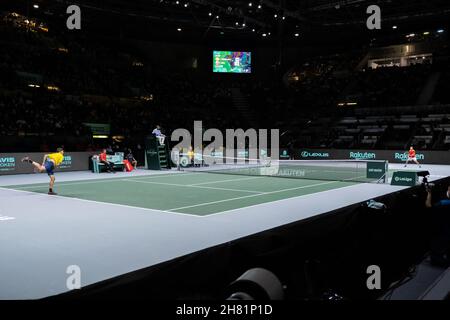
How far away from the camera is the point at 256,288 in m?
2.76

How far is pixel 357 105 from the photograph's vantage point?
40.3 metres

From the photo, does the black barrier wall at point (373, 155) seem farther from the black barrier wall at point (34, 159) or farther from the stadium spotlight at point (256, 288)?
the stadium spotlight at point (256, 288)

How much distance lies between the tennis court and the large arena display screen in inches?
1021

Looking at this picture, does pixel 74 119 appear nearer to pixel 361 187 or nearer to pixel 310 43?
pixel 361 187

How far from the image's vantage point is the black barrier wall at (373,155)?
28969 millimetres

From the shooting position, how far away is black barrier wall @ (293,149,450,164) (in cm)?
2897

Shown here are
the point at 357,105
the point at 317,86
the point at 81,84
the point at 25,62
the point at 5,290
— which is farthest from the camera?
the point at 317,86

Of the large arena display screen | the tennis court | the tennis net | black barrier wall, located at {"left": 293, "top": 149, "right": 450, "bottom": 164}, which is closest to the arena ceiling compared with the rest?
the large arena display screen

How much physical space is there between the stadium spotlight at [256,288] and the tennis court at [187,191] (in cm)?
638

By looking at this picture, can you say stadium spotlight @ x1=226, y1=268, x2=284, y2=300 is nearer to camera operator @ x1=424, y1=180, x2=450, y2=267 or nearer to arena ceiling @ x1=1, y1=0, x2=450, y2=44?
→ camera operator @ x1=424, y1=180, x2=450, y2=267
